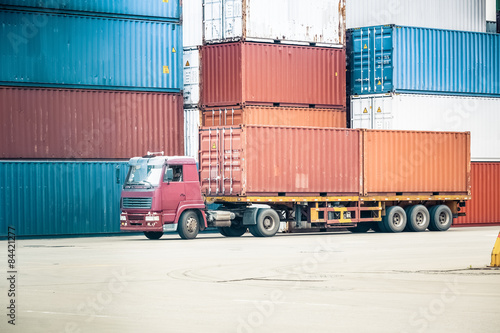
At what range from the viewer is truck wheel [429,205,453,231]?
3556 centimetres

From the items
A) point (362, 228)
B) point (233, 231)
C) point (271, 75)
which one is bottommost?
point (362, 228)

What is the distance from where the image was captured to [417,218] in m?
35.2

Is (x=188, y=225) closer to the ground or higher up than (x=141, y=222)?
closer to the ground

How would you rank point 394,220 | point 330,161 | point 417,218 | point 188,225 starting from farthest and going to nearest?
point 417,218, point 394,220, point 330,161, point 188,225

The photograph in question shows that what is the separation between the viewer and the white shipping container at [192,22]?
3825cm

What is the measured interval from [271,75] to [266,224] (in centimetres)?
703

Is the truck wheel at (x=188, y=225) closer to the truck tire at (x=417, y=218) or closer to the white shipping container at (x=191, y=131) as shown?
the white shipping container at (x=191, y=131)

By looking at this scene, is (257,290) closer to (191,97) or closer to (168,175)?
(168,175)

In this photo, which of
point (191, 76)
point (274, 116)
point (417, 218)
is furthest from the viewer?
point (191, 76)

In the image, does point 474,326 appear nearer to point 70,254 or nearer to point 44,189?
point 70,254

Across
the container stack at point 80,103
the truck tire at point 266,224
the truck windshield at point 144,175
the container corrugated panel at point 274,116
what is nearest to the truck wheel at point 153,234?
the truck windshield at point 144,175

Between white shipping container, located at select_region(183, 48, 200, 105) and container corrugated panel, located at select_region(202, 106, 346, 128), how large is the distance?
0.79m

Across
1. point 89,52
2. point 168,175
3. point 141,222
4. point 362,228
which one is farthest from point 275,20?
point 141,222

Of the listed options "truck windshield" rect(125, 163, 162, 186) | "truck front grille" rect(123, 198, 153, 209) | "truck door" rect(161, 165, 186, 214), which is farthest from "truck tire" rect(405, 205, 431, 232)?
"truck front grille" rect(123, 198, 153, 209)
